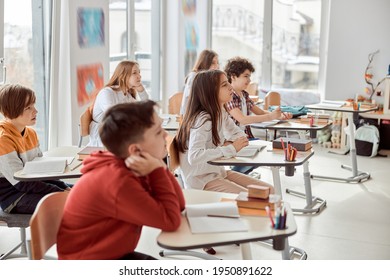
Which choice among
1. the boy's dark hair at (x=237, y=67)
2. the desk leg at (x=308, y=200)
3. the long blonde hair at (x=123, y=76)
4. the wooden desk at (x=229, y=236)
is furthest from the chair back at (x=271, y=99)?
the wooden desk at (x=229, y=236)

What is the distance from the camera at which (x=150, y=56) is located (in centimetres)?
744

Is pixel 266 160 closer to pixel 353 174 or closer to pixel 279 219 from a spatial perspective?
pixel 279 219

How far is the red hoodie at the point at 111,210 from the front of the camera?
2.07m

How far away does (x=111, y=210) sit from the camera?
81.4 inches

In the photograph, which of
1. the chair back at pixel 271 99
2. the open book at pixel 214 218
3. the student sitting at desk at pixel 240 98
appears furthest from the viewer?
the chair back at pixel 271 99

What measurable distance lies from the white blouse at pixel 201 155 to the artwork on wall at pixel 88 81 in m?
2.15

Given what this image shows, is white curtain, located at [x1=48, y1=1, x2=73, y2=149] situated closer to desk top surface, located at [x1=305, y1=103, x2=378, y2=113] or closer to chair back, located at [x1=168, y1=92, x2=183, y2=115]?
chair back, located at [x1=168, y1=92, x2=183, y2=115]

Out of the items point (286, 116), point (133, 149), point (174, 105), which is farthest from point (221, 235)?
point (174, 105)

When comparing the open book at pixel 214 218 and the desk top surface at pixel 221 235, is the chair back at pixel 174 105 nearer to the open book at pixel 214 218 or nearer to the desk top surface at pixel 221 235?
the open book at pixel 214 218

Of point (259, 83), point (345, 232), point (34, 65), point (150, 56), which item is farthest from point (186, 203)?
point (259, 83)

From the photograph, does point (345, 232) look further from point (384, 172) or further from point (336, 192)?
point (384, 172)

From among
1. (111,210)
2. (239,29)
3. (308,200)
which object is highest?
(239,29)

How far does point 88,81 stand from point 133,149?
3542 mm

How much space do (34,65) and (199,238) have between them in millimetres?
3380
